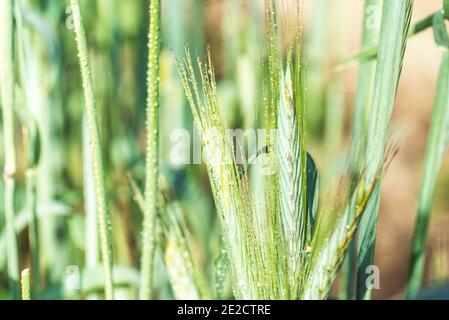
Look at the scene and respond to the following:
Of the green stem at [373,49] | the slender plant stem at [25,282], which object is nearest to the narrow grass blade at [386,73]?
the green stem at [373,49]

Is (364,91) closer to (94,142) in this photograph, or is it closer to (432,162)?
(432,162)

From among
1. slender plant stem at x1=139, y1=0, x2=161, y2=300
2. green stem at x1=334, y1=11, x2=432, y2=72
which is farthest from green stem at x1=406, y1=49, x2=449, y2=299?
slender plant stem at x1=139, y1=0, x2=161, y2=300

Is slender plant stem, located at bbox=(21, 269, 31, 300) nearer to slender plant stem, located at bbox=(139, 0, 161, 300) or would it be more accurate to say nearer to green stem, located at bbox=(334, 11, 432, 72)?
slender plant stem, located at bbox=(139, 0, 161, 300)

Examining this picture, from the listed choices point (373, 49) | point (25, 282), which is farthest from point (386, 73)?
Answer: point (25, 282)

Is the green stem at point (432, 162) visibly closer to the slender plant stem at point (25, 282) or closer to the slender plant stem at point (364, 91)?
the slender plant stem at point (364, 91)

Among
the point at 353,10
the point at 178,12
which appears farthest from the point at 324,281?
the point at 353,10

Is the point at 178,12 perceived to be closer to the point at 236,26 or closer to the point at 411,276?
the point at 236,26
